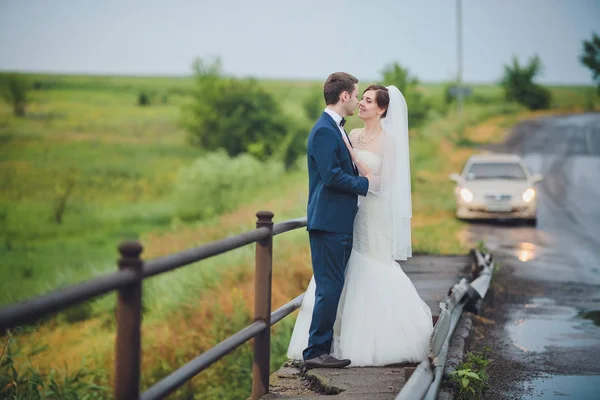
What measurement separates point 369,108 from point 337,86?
554mm

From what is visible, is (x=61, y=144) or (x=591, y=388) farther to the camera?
(x=61, y=144)

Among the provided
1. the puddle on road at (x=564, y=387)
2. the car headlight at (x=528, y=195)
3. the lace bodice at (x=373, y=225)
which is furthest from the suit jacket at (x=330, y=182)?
the car headlight at (x=528, y=195)

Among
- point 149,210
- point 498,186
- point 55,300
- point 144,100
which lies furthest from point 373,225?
point 144,100

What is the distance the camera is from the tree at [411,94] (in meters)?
42.1

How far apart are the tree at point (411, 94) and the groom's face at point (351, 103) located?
111ft

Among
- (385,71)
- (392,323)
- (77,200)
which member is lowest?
(77,200)

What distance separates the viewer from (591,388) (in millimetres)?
6461

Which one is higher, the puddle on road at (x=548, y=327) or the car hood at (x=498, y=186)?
the car hood at (x=498, y=186)

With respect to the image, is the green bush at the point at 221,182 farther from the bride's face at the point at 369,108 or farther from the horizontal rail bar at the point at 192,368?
the horizontal rail bar at the point at 192,368

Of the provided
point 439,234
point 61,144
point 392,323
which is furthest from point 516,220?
point 61,144

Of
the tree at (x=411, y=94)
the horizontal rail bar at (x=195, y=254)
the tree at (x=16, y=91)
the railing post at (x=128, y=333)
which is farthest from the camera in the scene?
the tree at (x=16, y=91)

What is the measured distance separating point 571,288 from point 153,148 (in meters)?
89.7

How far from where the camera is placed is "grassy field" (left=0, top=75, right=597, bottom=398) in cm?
1490

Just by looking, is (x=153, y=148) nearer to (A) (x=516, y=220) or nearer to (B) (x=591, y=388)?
(A) (x=516, y=220)
